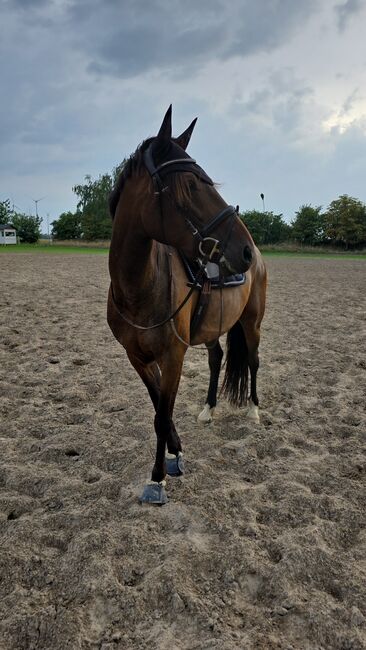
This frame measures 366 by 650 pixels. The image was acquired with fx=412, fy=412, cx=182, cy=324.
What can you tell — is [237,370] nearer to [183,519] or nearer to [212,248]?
[183,519]

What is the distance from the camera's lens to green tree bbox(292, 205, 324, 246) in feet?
218

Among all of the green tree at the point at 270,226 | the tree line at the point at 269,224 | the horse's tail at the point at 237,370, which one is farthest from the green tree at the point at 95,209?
the horse's tail at the point at 237,370

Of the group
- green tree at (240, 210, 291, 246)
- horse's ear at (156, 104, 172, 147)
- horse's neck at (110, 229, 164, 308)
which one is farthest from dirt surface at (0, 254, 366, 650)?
green tree at (240, 210, 291, 246)

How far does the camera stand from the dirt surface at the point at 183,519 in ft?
6.52

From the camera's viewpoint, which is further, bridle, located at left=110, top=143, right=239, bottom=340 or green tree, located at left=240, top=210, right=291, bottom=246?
green tree, located at left=240, top=210, right=291, bottom=246

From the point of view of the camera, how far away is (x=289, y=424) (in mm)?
4305

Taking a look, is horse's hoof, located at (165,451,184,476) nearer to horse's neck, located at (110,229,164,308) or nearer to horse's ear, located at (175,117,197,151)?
horse's neck, located at (110,229,164,308)

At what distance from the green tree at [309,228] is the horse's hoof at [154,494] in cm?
6818

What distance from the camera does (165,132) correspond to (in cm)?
249

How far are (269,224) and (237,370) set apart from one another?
69197mm

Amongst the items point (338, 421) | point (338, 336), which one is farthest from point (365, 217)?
point (338, 421)

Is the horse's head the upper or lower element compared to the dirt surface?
upper

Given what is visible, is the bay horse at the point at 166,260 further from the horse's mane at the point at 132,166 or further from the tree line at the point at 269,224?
the tree line at the point at 269,224

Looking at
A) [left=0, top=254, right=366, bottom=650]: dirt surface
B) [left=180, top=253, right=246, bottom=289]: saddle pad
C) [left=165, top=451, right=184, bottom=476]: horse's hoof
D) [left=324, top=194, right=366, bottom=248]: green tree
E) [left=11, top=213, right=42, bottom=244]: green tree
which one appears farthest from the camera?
[left=11, top=213, right=42, bottom=244]: green tree
